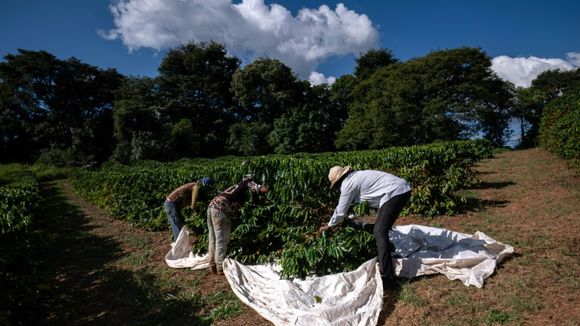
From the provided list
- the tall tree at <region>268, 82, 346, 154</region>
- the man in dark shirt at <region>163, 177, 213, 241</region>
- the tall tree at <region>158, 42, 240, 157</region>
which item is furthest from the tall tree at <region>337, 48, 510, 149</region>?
the man in dark shirt at <region>163, 177, 213, 241</region>

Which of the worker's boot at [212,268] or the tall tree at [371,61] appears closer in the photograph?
the worker's boot at [212,268]

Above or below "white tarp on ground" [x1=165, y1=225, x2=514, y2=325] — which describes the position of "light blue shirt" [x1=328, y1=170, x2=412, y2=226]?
above

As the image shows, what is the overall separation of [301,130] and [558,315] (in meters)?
34.6

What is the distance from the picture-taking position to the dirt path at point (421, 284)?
354 centimetres

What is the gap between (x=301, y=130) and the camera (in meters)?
37.4

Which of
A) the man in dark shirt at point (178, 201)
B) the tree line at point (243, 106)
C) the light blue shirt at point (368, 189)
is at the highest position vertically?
the tree line at point (243, 106)

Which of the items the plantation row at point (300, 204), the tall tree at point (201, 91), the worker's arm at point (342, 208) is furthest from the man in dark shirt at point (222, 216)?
the tall tree at point (201, 91)

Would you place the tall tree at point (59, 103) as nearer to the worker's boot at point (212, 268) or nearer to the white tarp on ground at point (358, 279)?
the worker's boot at point (212, 268)

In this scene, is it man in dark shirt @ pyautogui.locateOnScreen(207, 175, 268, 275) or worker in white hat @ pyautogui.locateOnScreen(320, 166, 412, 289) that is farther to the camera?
man in dark shirt @ pyautogui.locateOnScreen(207, 175, 268, 275)

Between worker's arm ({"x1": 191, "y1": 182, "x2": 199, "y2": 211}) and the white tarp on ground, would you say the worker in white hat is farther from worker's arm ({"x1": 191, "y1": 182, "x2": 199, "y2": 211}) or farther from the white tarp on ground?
worker's arm ({"x1": 191, "y1": 182, "x2": 199, "y2": 211})

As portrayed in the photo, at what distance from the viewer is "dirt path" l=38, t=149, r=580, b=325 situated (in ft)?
11.6

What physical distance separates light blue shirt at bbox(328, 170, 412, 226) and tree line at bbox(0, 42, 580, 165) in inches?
983

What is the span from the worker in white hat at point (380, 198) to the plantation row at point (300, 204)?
0.28 m

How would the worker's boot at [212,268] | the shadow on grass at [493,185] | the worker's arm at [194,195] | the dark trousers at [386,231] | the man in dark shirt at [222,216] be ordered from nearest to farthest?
the dark trousers at [386,231], the man in dark shirt at [222,216], the worker's boot at [212,268], the worker's arm at [194,195], the shadow on grass at [493,185]
